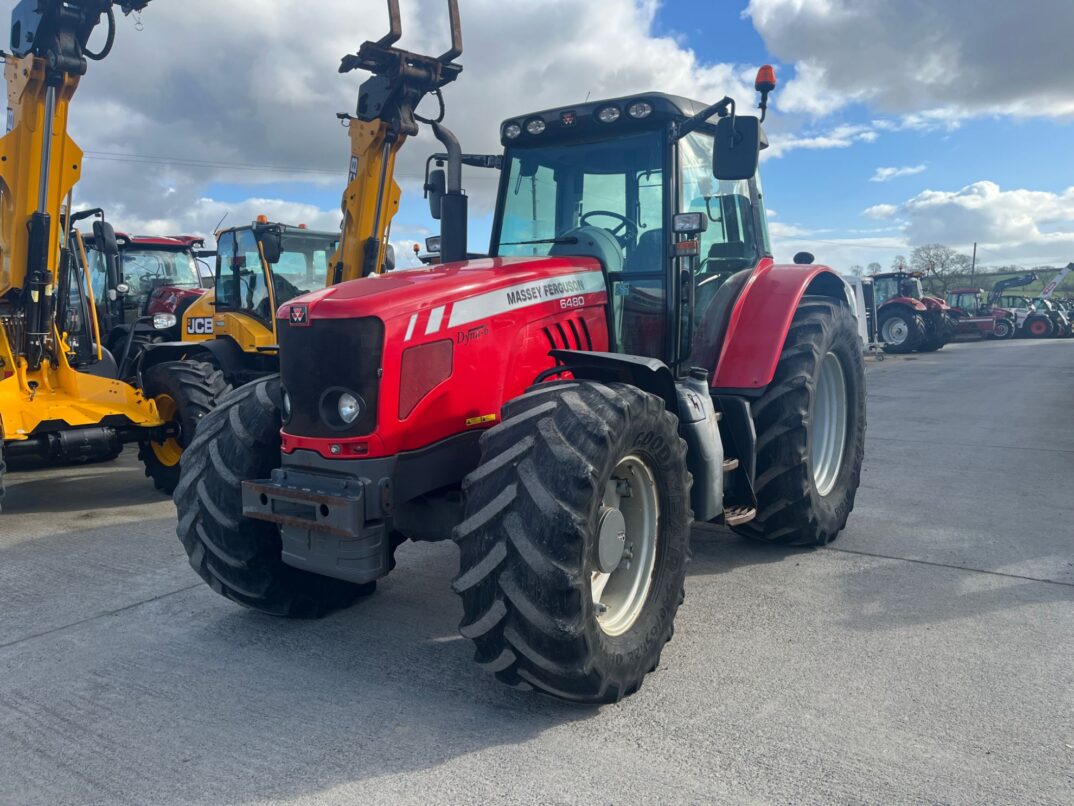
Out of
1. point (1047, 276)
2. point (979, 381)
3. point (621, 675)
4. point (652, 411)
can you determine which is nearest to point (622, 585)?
point (621, 675)

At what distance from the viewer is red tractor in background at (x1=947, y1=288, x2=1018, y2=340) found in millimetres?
32688

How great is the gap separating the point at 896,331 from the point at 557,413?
2711 cm

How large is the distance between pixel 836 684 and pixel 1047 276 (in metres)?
58.5

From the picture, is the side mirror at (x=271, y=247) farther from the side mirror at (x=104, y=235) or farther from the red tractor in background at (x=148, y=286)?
the red tractor in background at (x=148, y=286)

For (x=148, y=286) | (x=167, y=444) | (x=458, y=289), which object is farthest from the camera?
(x=148, y=286)

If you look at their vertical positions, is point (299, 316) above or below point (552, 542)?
above

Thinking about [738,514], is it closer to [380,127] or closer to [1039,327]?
[380,127]

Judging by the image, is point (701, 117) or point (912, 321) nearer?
point (701, 117)

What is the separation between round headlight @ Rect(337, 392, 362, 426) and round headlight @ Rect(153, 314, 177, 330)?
819 centimetres

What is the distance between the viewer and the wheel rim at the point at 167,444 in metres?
7.38

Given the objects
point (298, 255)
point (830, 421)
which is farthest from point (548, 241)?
point (298, 255)

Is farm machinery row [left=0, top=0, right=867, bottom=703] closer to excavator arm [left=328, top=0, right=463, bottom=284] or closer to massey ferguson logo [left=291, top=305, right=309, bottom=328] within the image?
massey ferguson logo [left=291, top=305, right=309, bottom=328]

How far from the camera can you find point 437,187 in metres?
4.94

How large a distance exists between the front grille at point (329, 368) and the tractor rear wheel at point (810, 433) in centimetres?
247
